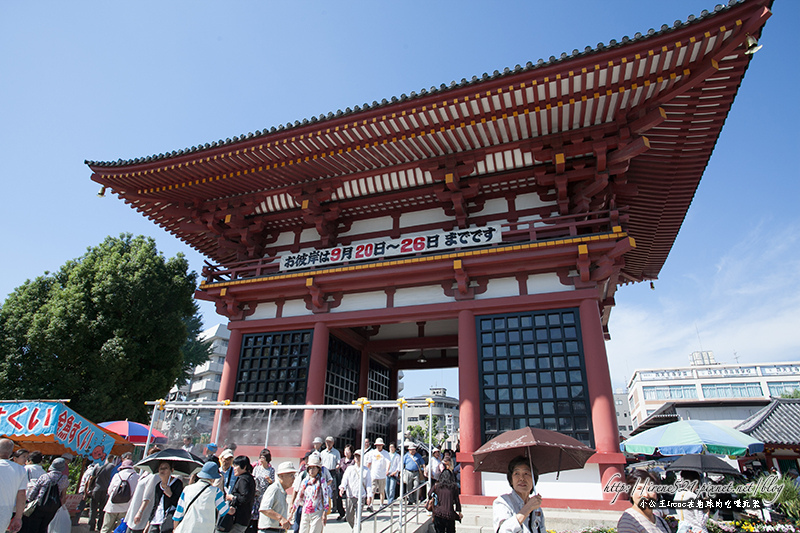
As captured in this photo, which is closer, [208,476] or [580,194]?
[208,476]

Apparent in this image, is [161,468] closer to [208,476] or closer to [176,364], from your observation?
[208,476]

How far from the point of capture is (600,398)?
9.44 meters

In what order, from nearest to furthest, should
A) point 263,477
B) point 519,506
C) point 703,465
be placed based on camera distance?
1. point 519,506
2. point 263,477
3. point 703,465

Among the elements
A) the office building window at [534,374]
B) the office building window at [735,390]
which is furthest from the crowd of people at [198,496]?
the office building window at [735,390]

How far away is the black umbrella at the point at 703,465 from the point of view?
955 centimetres

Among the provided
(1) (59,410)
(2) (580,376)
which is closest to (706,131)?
(2) (580,376)

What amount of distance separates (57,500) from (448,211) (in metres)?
9.98

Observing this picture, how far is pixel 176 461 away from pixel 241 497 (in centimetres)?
123

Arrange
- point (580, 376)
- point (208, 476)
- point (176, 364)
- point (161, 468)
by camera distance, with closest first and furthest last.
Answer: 1. point (208, 476)
2. point (161, 468)
3. point (580, 376)
4. point (176, 364)

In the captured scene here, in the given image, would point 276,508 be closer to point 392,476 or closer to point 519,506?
point 519,506

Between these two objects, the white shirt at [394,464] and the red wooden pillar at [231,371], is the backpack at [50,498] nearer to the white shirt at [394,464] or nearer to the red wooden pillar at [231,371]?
the red wooden pillar at [231,371]

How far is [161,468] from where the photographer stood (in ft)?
19.3

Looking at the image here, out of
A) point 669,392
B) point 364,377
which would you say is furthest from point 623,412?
point 364,377

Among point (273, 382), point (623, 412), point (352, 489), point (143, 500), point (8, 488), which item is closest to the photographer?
point (8, 488)
